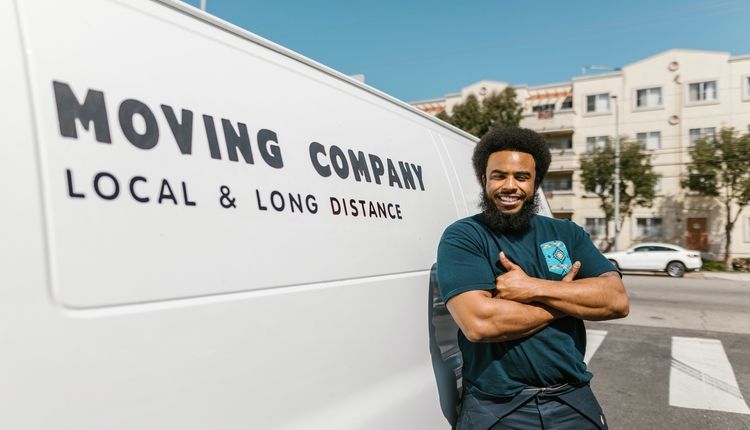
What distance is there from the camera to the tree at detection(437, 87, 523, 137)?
1131 inches

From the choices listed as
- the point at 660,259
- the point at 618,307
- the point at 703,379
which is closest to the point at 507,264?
the point at 618,307

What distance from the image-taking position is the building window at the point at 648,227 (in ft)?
102

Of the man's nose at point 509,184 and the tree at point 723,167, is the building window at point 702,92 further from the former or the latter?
the man's nose at point 509,184

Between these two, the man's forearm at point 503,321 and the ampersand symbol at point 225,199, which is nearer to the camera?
the ampersand symbol at point 225,199

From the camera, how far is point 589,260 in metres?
1.97

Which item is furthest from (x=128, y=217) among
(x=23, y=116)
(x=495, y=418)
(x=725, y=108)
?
(x=725, y=108)

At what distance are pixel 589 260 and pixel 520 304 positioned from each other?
460 millimetres

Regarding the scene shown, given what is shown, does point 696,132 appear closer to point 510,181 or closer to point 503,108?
point 503,108

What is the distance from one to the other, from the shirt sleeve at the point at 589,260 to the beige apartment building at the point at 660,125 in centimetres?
3047

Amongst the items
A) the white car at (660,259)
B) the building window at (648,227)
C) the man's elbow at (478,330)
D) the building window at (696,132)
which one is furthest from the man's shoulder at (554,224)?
the building window at (696,132)

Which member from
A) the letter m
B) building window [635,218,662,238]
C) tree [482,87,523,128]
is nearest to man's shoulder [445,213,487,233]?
the letter m

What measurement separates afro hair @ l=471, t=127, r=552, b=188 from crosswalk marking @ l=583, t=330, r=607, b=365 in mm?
4511

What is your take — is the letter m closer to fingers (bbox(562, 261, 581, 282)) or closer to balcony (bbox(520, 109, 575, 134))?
fingers (bbox(562, 261, 581, 282))

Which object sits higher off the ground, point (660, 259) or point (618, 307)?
point (618, 307)
